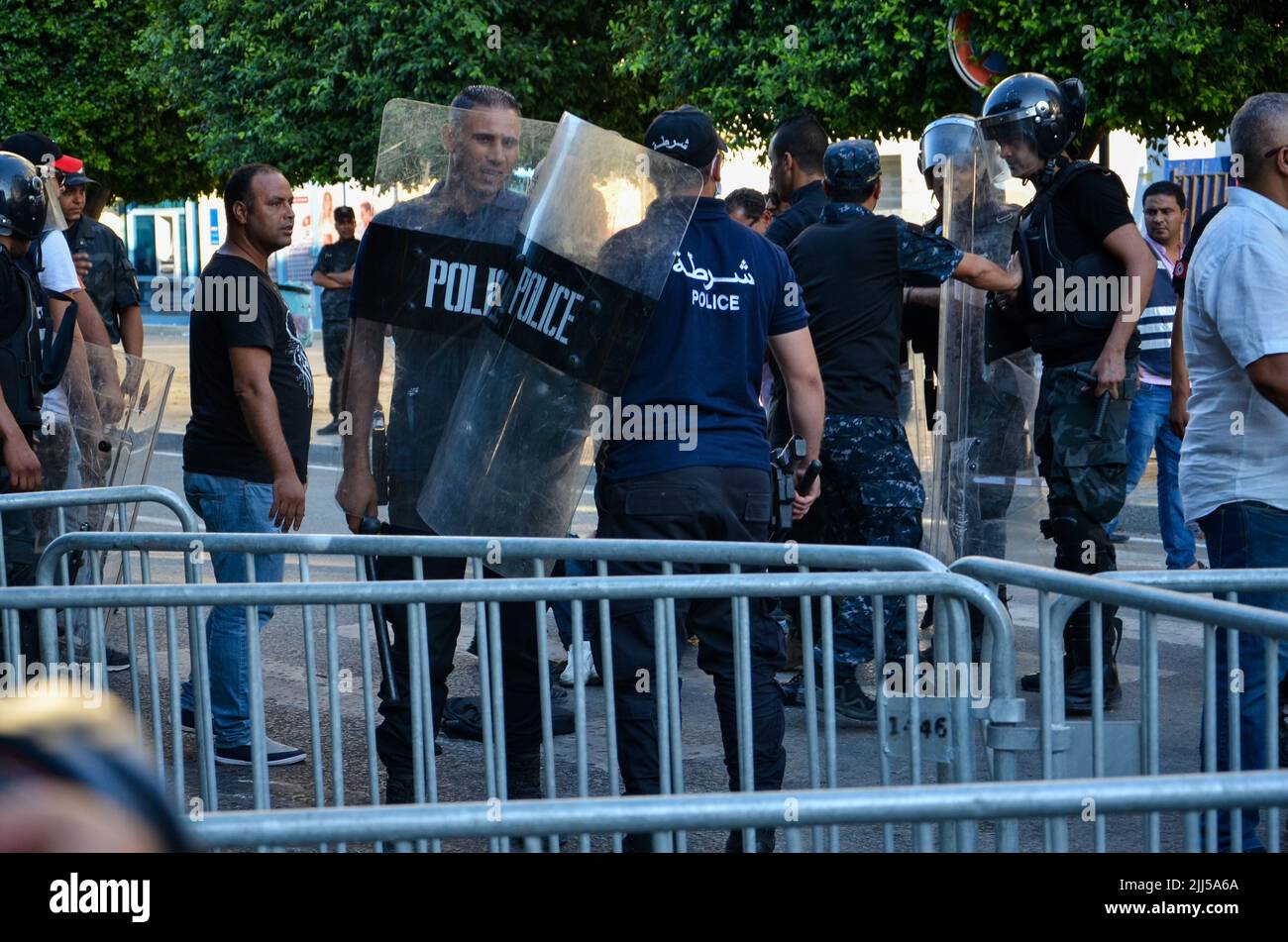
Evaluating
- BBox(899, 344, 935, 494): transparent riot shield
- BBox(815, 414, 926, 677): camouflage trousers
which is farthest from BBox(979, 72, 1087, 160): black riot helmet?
BBox(815, 414, 926, 677): camouflage trousers

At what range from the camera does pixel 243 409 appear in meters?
5.38

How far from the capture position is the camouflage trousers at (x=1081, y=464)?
599 centimetres

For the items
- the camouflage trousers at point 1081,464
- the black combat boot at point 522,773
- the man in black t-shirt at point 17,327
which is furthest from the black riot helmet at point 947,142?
the man in black t-shirt at point 17,327

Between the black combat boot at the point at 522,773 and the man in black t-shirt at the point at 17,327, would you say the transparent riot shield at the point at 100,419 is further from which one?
the black combat boot at the point at 522,773

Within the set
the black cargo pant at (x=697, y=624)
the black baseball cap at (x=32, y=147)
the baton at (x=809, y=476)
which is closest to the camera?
the black cargo pant at (x=697, y=624)

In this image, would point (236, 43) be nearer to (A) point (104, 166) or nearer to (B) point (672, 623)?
(A) point (104, 166)

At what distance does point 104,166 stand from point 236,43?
6.50m

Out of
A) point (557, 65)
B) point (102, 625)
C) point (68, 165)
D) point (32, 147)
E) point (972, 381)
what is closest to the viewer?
point (102, 625)

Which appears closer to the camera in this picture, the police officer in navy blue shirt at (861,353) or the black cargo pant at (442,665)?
the black cargo pant at (442,665)

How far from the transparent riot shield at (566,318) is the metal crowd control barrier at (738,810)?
2.44 m

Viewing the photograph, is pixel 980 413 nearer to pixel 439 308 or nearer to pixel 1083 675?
pixel 1083 675

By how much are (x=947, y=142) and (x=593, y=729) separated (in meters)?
2.60

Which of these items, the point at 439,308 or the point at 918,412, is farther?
the point at 918,412

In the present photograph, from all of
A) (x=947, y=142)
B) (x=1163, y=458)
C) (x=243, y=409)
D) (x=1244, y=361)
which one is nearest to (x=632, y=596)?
(x=1244, y=361)
